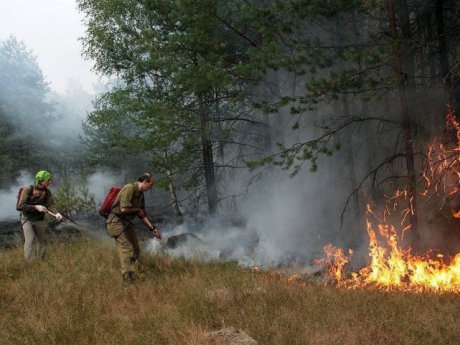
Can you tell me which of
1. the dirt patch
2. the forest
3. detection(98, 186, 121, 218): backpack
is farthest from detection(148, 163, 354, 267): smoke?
the dirt patch

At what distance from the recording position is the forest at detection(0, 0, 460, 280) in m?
Result: 9.08

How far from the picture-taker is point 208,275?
7730 mm

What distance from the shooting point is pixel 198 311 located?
5570 mm

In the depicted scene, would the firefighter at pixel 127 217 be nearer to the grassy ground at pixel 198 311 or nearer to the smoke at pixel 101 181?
the grassy ground at pixel 198 311

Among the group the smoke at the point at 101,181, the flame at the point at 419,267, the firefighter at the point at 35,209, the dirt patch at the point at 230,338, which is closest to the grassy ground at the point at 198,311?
the dirt patch at the point at 230,338

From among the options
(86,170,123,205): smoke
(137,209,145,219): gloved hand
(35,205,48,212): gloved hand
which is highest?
(86,170,123,205): smoke

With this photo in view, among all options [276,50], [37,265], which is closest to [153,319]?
[37,265]

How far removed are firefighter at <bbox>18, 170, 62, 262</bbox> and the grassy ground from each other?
72cm

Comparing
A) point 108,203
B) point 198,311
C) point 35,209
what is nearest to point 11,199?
point 35,209

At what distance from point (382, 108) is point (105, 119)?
967 cm

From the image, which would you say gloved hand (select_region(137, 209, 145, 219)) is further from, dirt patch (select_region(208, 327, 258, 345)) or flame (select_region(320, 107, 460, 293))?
flame (select_region(320, 107, 460, 293))

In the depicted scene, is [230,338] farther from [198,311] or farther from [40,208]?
[40,208]

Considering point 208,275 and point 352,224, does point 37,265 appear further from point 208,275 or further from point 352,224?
point 352,224

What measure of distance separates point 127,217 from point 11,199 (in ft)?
68.3
